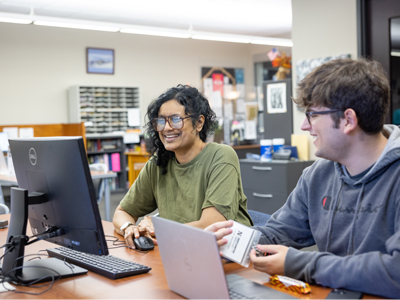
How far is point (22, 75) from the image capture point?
7.99 metres

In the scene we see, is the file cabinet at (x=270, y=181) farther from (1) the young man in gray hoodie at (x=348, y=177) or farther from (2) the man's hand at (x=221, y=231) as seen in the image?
(2) the man's hand at (x=221, y=231)

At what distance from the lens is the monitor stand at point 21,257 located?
4.50ft

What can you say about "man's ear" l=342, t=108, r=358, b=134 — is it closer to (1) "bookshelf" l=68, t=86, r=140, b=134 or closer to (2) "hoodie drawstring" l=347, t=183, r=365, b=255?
(2) "hoodie drawstring" l=347, t=183, r=365, b=255

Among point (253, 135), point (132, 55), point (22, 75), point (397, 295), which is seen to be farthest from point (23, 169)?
point (132, 55)

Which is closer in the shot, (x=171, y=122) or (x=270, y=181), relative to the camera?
(x=171, y=122)

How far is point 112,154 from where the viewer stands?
845 centimetres

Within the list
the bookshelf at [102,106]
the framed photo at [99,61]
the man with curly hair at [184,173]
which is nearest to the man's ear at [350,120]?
the man with curly hair at [184,173]

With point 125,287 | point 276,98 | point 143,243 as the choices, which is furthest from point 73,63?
point 125,287

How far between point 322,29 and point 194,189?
257 cm

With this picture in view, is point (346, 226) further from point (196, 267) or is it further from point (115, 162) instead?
point (115, 162)

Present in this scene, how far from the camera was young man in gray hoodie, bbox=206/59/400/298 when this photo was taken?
1229mm

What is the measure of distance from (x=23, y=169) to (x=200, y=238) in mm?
767

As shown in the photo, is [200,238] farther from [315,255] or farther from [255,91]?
[255,91]

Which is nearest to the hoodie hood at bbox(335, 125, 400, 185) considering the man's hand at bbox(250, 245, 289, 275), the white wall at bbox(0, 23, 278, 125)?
the man's hand at bbox(250, 245, 289, 275)
